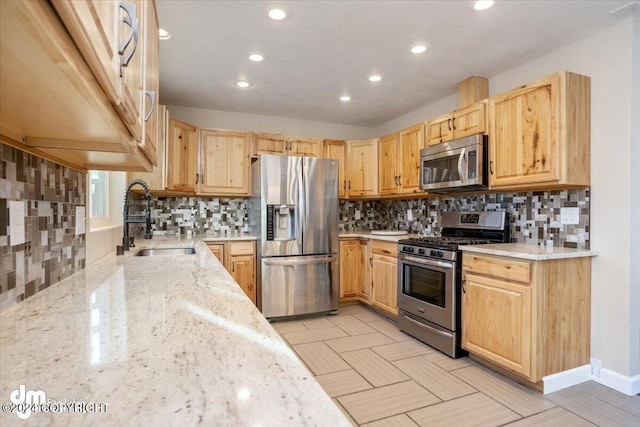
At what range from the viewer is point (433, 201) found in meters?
3.99

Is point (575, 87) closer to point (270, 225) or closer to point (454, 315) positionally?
point (454, 315)

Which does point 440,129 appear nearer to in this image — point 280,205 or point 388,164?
point 388,164

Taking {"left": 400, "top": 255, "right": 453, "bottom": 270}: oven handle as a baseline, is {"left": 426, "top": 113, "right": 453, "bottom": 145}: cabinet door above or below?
above

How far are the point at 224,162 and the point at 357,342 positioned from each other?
8.05 ft

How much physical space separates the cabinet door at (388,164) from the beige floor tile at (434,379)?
1.99 meters

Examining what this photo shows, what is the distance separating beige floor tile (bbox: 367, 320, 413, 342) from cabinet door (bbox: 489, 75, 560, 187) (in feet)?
5.23

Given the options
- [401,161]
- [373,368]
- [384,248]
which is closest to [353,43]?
[401,161]

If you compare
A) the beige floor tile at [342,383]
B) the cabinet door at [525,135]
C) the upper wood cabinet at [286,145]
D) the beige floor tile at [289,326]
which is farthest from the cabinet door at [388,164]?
the beige floor tile at [342,383]

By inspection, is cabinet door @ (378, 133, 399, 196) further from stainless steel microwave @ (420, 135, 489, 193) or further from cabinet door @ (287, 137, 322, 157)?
cabinet door @ (287, 137, 322, 157)

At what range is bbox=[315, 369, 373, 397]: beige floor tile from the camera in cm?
225

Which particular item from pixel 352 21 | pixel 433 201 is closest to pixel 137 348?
pixel 352 21

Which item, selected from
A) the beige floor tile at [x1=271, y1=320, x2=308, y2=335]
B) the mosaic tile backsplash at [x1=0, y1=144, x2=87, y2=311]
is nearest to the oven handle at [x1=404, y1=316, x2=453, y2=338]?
the beige floor tile at [x1=271, y1=320, x2=308, y2=335]

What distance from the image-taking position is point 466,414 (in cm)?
198

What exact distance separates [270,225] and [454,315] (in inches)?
78.5
